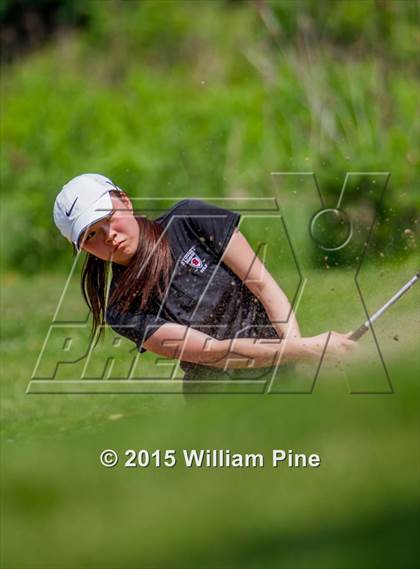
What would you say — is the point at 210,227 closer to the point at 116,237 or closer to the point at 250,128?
the point at 116,237

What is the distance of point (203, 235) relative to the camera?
259 centimetres

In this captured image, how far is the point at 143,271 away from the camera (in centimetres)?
250

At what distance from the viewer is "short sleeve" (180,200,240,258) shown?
8.47 feet

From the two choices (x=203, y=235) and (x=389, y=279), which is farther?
(x=389, y=279)

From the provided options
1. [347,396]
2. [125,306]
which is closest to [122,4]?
[347,396]

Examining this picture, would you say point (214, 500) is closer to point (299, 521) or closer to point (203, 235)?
point (299, 521)

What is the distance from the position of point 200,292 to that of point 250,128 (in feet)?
12.0

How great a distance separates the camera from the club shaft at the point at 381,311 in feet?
9.17

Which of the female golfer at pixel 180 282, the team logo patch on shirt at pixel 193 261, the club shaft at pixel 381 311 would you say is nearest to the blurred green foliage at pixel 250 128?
the club shaft at pixel 381 311

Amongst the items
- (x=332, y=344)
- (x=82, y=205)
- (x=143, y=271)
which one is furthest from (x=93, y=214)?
(x=332, y=344)

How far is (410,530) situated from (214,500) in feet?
1.76

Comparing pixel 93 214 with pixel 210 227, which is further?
pixel 210 227

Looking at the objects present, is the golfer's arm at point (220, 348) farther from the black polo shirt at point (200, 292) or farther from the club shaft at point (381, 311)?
the club shaft at point (381, 311)

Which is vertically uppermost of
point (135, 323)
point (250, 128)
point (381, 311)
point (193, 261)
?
point (250, 128)
